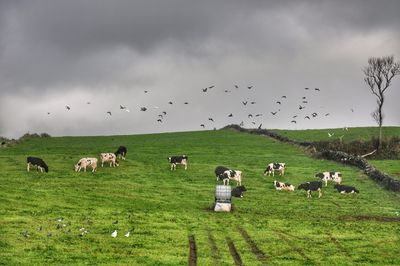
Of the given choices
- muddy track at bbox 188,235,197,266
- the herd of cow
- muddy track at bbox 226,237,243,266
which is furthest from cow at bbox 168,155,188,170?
muddy track at bbox 226,237,243,266

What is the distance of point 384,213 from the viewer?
4297cm

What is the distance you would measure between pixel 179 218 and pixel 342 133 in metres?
65.1

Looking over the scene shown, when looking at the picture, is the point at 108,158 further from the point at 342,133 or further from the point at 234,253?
the point at 342,133

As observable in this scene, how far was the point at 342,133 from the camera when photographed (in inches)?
3863

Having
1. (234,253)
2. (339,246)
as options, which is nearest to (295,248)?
(339,246)

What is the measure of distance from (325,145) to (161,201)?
43.0 metres

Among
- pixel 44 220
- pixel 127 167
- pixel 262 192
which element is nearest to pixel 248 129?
pixel 127 167

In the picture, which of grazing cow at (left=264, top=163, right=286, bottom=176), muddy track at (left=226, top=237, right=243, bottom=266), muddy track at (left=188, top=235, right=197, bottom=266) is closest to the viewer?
muddy track at (left=188, top=235, right=197, bottom=266)

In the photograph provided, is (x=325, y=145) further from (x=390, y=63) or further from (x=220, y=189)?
(x=220, y=189)

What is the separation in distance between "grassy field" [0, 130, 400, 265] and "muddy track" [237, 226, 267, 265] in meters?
0.06

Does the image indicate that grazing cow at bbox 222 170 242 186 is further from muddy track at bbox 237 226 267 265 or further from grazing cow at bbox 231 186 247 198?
muddy track at bbox 237 226 267 265

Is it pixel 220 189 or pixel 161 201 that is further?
pixel 161 201

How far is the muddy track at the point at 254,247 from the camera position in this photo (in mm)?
28441

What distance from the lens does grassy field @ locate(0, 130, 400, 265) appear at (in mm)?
28938
